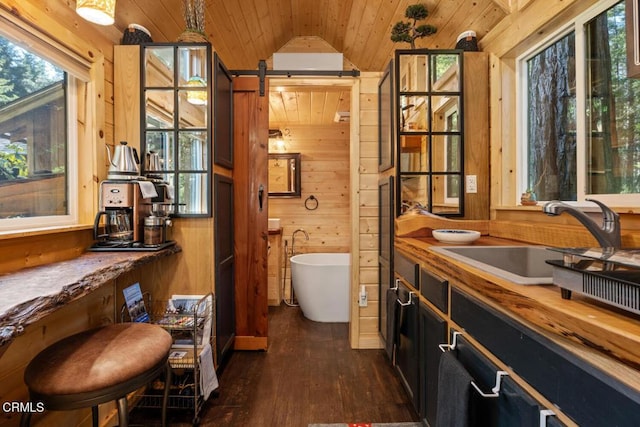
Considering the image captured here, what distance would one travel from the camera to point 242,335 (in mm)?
2482

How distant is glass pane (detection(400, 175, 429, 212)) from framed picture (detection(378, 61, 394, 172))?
0.16 meters

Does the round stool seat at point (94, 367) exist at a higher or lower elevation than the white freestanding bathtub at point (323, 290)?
higher

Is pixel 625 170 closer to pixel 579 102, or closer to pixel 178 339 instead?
pixel 579 102

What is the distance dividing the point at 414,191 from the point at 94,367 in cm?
187

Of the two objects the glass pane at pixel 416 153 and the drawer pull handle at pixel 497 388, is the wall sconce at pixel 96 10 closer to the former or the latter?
the glass pane at pixel 416 153

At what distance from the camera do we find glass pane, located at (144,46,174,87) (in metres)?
1.90

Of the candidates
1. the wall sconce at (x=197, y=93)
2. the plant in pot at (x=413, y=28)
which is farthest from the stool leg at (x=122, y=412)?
the plant in pot at (x=413, y=28)

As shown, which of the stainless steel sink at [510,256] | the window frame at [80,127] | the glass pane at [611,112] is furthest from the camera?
the window frame at [80,127]

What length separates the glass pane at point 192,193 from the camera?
76.5 inches

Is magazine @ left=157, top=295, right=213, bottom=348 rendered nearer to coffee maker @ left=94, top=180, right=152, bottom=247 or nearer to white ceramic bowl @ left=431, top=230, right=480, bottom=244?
coffee maker @ left=94, top=180, right=152, bottom=247

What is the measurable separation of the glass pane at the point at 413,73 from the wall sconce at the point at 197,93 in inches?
50.4

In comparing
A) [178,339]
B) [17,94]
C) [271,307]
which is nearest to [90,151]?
[17,94]

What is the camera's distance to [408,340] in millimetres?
1630

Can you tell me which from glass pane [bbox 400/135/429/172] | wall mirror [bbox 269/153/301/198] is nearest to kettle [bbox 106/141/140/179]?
glass pane [bbox 400/135/429/172]
